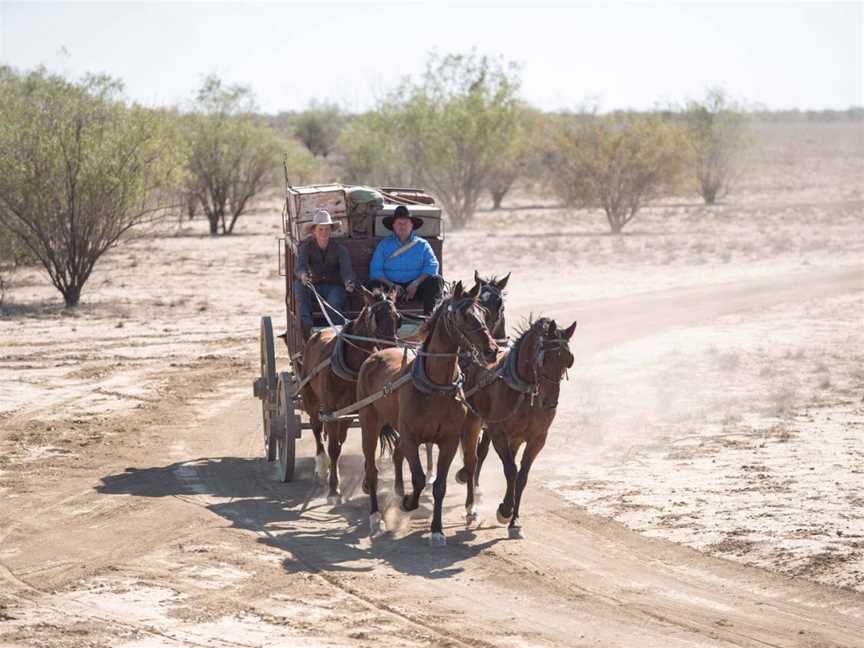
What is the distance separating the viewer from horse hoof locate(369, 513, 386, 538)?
10625 mm

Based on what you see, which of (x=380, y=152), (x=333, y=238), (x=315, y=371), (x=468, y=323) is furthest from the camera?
(x=380, y=152)

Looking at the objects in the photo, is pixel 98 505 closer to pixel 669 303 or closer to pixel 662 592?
pixel 662 592

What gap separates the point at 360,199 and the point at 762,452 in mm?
5015

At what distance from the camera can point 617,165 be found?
158 ft

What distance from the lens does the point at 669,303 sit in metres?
27.0

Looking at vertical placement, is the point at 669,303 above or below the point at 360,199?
below

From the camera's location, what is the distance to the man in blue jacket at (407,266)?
40.4 feet

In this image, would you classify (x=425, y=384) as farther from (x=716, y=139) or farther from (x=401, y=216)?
(x=716, y=139)

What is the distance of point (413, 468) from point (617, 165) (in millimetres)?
39198

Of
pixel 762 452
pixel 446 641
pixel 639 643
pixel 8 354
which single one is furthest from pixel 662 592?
pixel 8 354

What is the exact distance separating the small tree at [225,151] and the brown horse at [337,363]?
33503 millimetres

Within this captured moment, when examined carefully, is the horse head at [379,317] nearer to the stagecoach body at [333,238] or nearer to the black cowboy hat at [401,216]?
→ the black cowboy hat at [401,216]

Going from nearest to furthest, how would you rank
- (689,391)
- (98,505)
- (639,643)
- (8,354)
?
(639,643) < (98,505) < (689,391) < (8,354)

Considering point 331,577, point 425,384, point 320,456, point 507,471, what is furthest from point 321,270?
point 331,577
